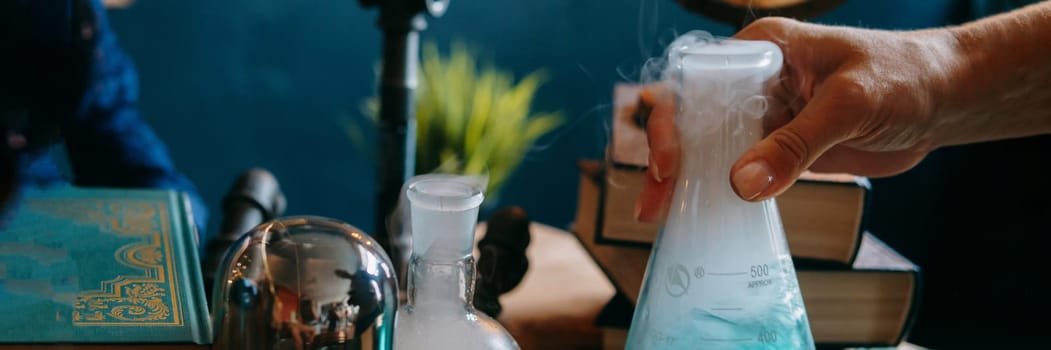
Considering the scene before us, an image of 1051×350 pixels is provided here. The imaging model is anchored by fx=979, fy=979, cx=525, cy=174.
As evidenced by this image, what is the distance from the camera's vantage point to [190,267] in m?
0.53

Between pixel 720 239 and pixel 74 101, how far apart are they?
2.29ft

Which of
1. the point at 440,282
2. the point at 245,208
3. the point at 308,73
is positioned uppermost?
the point at 440,282

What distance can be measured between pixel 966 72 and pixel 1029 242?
2.32ft

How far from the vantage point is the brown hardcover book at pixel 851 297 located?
0.61 metres

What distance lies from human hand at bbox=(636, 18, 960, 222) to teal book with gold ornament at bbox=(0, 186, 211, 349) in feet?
0.75

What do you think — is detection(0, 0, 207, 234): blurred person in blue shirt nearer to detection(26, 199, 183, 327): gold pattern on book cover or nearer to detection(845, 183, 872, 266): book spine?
detection(26, 199, 183, 327): gold pattern on book cover

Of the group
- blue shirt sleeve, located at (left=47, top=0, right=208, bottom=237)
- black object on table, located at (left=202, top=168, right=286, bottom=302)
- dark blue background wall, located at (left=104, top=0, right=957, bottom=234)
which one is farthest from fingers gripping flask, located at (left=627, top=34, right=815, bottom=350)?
dark blue background wall, located at (left=104, top=0, right=957, bottom=234)

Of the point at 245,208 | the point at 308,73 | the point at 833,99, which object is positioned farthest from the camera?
the point at 308,73

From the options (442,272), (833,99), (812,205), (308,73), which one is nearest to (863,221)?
(812,205)

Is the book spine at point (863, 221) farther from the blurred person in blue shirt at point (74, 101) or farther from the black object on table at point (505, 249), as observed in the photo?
the blurred person in blue shirt at point (74, 101)

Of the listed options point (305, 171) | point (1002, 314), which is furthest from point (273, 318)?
point (305, 171)

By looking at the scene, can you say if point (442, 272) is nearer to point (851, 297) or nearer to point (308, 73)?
point (851, 297)

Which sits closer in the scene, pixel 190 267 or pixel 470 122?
pixel 190 267

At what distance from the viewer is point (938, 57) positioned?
0.51 metres
